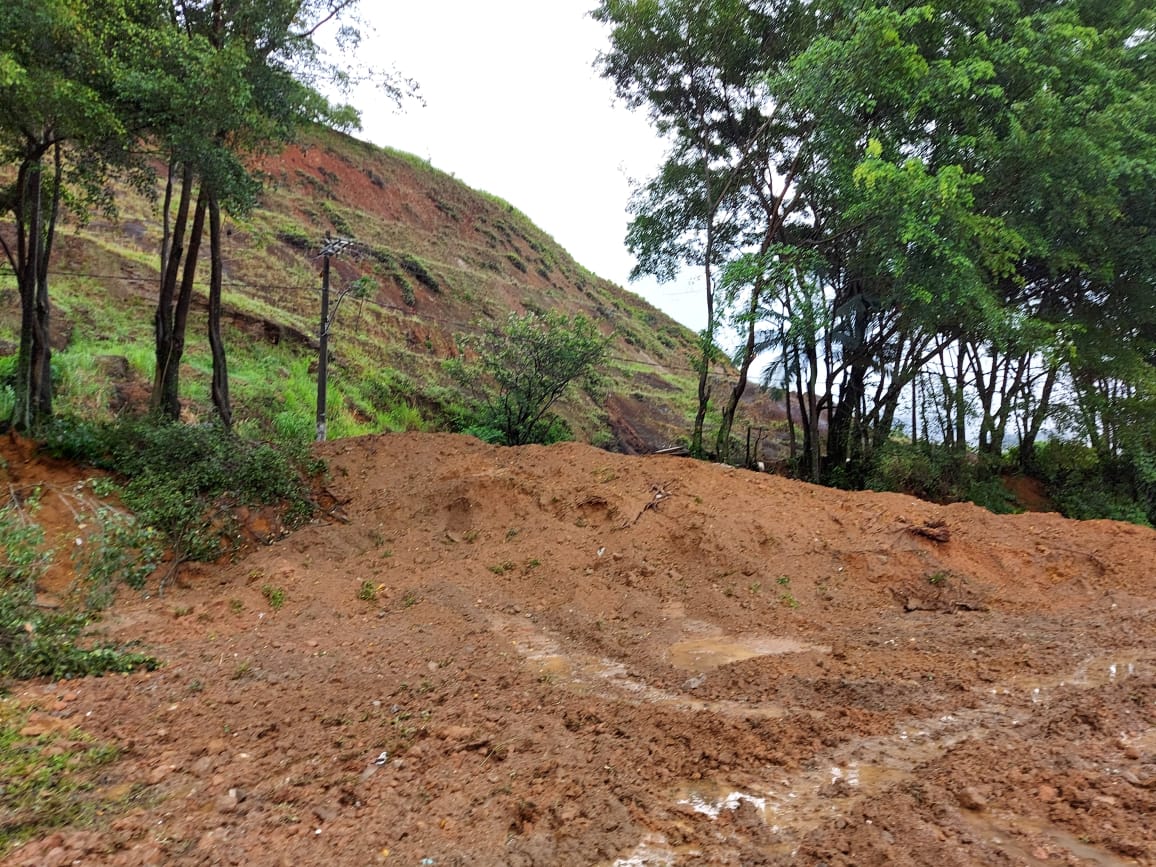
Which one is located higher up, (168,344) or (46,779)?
(168,344)

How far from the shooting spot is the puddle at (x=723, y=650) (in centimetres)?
585

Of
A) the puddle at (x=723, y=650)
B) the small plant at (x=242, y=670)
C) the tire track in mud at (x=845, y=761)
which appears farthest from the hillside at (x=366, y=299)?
the tire track in mud at (x=845, y=761)

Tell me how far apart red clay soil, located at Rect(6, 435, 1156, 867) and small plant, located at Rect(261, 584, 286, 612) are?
4 cm

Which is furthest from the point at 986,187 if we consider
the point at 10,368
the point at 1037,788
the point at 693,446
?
the point at 10,368

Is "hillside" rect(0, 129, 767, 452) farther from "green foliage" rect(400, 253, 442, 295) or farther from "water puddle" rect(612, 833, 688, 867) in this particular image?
"water puddle" rect(612, 833, 688, 867)

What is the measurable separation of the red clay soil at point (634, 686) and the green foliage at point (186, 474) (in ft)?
1.75

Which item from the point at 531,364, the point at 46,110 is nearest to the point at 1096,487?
the point at 531,364

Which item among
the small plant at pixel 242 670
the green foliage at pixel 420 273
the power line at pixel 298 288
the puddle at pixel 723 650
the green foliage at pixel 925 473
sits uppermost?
the green foliage at pixel 420 273

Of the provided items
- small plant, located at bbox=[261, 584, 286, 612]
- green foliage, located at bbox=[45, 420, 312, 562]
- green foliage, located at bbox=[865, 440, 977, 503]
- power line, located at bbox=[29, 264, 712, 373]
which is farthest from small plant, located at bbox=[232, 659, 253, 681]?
power line, located at bbox=[29, 264, 712, 373]

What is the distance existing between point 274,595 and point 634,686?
12.3ft

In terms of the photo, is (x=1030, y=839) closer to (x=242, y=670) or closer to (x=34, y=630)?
(x=242, y=670)

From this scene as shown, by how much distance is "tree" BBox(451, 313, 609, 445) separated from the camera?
18938 millimetres

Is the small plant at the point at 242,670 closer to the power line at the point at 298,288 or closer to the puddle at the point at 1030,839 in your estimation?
the puddle at the point at 1030,839

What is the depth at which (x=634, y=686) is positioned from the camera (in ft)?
17.4
